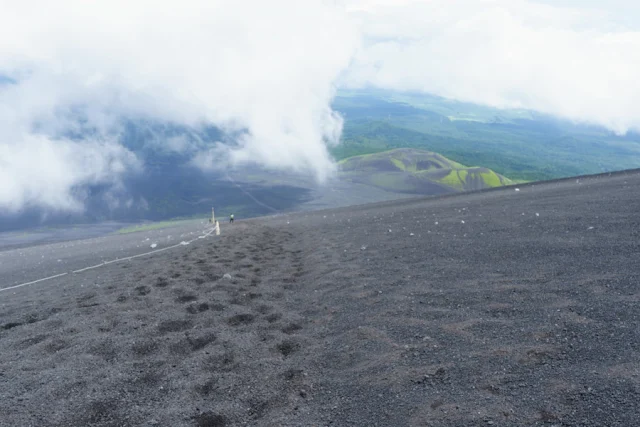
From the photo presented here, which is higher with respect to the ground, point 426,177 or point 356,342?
point 426,177

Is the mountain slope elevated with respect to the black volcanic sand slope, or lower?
elevated

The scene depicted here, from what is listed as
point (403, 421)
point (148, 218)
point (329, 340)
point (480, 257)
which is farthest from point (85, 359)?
point (148, 218)

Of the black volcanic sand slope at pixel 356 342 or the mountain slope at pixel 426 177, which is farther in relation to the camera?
the mountain slope at pixel 426 177

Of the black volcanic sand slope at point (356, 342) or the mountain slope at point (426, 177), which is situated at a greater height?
the mountain slope at point (426, 177)

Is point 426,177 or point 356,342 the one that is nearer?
point 356,342

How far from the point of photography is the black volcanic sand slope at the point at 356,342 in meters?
4.67

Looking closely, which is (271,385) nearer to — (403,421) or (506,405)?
(403,421)

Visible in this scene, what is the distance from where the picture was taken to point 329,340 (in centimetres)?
692

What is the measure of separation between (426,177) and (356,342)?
17306 cm

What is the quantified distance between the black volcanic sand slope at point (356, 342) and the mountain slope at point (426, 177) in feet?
478

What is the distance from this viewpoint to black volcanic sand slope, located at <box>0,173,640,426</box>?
15.3 feet

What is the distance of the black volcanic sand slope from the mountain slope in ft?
478

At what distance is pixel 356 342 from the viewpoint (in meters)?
6.55

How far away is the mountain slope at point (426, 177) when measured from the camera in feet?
528
